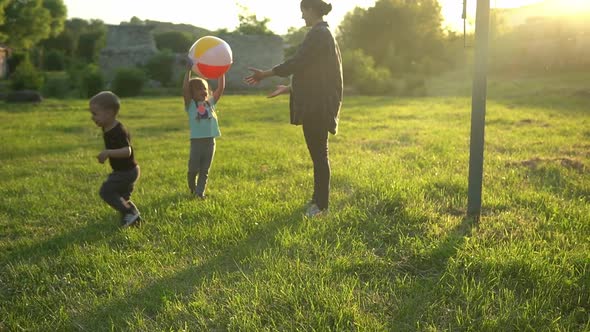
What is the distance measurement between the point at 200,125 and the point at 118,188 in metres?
1.31

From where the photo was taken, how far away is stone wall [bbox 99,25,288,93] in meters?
35.9

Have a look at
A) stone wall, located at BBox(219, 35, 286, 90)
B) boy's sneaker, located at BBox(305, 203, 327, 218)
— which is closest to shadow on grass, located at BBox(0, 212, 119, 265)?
boy's sneaker, located at BBox(305, 203, 327, 218)

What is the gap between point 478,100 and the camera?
4242 mm

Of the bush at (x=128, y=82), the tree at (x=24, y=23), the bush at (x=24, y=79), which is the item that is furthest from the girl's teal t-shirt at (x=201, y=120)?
the tree at (x=24, y=23)

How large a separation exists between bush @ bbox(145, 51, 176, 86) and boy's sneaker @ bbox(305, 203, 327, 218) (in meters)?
30.8

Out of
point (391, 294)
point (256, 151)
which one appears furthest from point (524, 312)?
point (256, 151)

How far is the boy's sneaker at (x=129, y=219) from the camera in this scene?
15.6 ft

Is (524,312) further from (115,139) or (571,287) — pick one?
(115,139)

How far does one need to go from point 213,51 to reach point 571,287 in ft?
13.5

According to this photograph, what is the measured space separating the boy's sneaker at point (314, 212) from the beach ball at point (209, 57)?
192 cm

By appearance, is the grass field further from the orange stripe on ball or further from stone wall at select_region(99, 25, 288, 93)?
stone wall at select_region(99, 25, 288, 93)

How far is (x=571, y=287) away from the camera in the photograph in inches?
123

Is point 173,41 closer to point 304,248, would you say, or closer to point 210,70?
point 210,70

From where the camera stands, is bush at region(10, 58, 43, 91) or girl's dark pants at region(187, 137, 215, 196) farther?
bush at region(10, 58, 43, 91)
